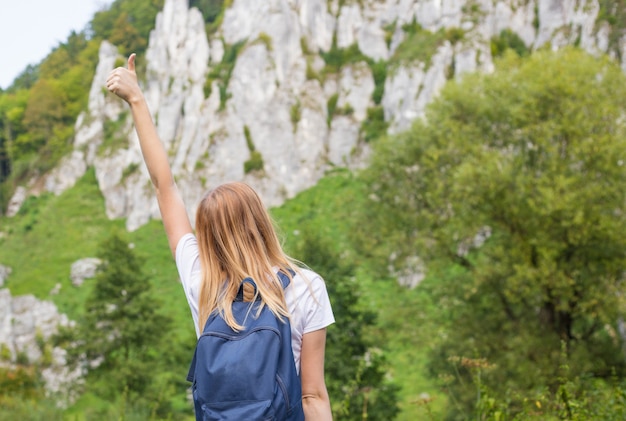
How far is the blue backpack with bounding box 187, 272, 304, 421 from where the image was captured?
2.02 m

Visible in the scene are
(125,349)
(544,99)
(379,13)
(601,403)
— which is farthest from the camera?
(379,13)

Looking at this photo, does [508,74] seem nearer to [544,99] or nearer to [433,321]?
[544,99]

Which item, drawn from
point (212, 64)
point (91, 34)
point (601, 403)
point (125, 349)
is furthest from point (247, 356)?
point (91, 34)

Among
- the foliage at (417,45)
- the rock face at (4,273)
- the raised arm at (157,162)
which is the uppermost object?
the foliage at (417,45)

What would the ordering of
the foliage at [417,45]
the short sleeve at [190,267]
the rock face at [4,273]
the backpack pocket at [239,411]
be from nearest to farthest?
the backpack pocket at [239,411] → the short sleeve at [190,267] → the rock face at [4,273] → the foliage at [417,45]

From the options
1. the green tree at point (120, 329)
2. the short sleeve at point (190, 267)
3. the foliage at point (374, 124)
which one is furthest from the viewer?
the foliage at point (374, 124)

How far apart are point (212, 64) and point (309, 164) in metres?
13.3

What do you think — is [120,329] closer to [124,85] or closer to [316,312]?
[124,85]

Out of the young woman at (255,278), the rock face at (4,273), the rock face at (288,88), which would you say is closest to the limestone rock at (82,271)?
the rock face at (4,273)

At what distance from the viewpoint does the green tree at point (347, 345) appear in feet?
52.2

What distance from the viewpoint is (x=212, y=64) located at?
4959 centimetres

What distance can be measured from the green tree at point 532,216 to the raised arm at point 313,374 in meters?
12.5

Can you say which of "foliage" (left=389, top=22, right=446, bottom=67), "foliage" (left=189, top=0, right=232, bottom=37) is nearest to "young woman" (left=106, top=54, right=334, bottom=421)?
"foliage" (left=389, top=22, right=446, bottom=67)

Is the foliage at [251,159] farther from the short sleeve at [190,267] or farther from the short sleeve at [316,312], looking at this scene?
the short sleeve at [316,312]
